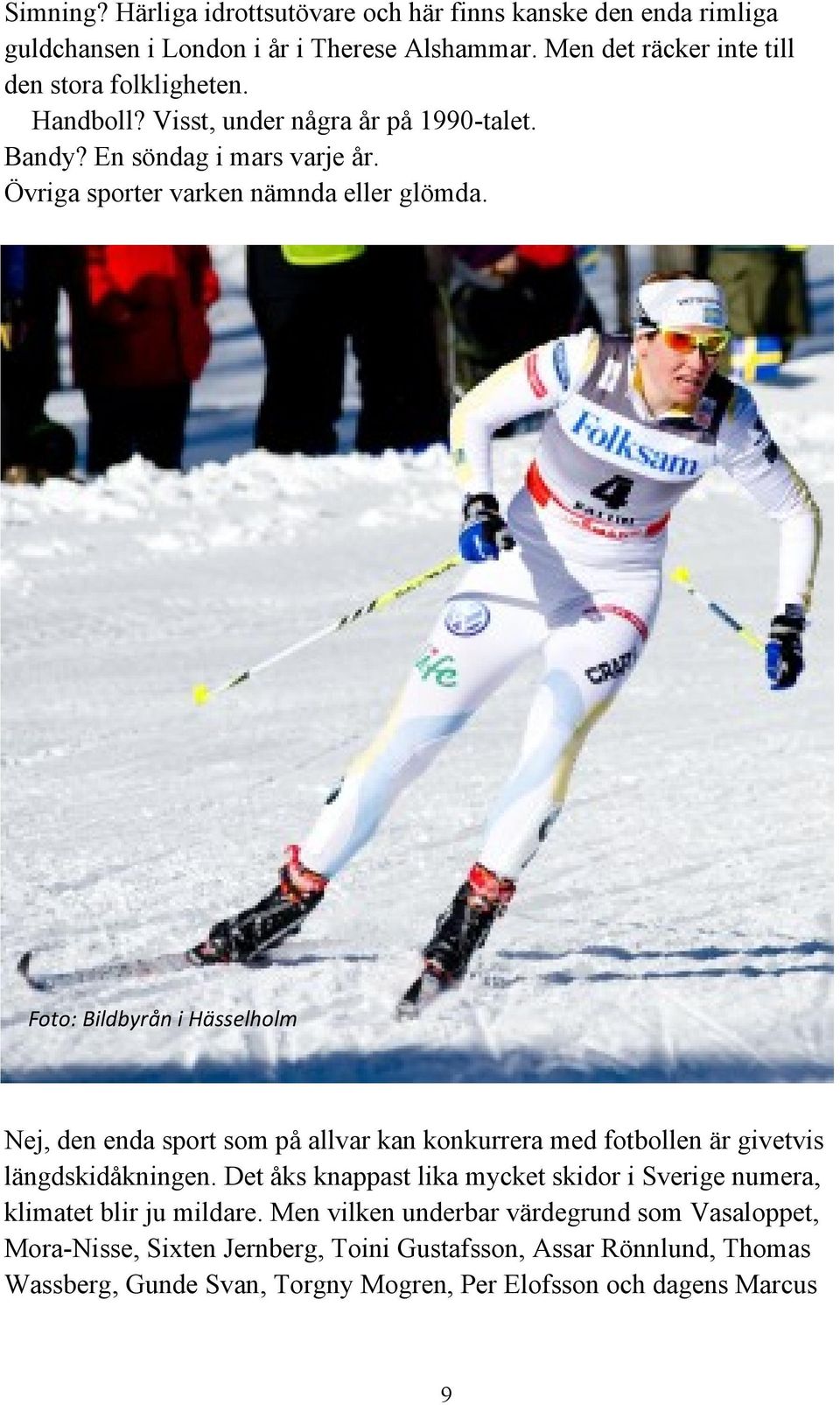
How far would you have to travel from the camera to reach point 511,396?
329 inches

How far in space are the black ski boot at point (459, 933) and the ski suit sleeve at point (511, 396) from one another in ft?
3.65

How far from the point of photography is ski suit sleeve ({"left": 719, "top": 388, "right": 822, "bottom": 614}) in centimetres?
842

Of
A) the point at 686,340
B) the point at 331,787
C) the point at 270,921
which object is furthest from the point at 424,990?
the point at 331,787

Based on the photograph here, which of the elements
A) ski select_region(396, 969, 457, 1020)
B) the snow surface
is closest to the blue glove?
Answer: ski select_region(396, 969, 457, 1020)

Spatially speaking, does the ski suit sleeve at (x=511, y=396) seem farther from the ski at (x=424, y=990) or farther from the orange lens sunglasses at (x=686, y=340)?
the ski at (x=424, y=990)

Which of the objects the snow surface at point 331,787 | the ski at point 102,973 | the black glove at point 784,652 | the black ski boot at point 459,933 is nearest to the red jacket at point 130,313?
the snow surface at point 331,787

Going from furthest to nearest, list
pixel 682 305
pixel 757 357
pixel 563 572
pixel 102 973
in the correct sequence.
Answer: pixel 757 357 < pixel 102 973 < pixel 563 572 < pixel 682 305

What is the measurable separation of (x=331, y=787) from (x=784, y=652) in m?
3.14

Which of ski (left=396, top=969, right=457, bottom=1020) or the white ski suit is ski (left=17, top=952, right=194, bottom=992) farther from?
ski (left=396, top=969, right=457, bottom=1020)

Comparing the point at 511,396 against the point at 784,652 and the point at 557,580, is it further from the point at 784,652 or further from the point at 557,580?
the point at 784,652

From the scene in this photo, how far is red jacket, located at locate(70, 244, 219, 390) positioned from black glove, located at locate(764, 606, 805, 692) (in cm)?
592

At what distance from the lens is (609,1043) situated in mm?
8414

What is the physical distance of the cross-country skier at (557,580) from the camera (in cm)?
827
